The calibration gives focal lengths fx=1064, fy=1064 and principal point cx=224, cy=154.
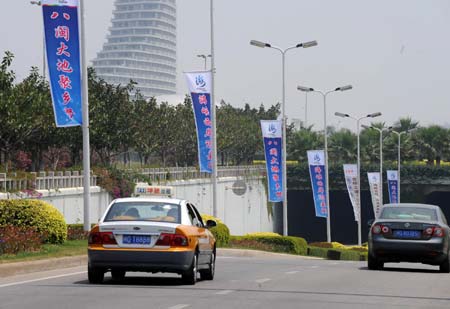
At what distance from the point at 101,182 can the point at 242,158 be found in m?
64.6

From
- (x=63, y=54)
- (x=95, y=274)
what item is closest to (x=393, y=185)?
(x=63, y=54)

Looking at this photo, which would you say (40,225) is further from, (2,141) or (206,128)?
(2,141)

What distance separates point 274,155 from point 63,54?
2867cm

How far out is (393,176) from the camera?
263ft

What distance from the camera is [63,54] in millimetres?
26219

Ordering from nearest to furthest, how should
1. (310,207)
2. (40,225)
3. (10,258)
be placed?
(10,258)
(40,225)
(310,207)

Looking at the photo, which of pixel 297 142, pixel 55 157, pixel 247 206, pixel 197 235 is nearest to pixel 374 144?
pixel 297 142

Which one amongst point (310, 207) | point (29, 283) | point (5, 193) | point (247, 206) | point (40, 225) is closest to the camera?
point (29, 283)

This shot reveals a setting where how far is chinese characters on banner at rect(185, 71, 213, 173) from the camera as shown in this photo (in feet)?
139

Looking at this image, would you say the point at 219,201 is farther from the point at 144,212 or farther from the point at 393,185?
the point at 144,212

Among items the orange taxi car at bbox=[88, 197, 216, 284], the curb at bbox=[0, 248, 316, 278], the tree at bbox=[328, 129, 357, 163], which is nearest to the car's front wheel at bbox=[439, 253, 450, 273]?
the curb at bbox=[0, 248, 316, 278]

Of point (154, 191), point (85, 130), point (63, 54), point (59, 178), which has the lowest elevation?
point (154, 191)

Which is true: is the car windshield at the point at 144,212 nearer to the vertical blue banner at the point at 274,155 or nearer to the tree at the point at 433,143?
the vertical blue banner at the point at 274,155

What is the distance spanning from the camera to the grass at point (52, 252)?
19.9 metres
